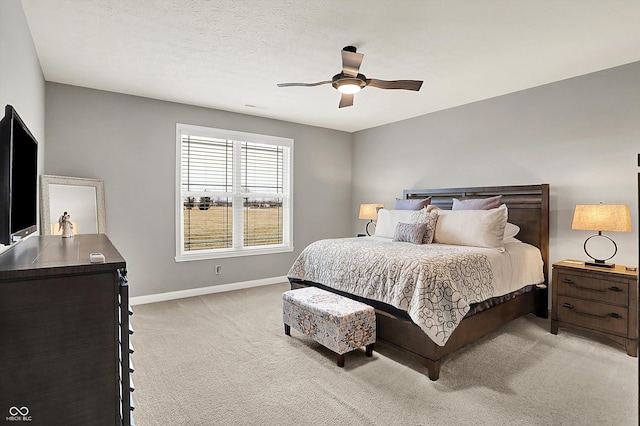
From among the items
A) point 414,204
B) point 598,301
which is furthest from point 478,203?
point 598,301

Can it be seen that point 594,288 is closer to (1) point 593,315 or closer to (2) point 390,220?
(1) point 593,315

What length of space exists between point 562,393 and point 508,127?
3050 millimetres

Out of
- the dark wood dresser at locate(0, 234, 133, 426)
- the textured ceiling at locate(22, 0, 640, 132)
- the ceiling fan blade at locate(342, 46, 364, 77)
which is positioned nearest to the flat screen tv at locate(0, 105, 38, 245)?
the dark wood dresser at locate(0, 234, 133, 426)

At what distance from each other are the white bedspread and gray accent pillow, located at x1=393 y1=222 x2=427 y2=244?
0.12 metres

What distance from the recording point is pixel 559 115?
3.77 m

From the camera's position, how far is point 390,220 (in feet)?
14.2

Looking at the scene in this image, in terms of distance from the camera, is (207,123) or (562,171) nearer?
(562,171)

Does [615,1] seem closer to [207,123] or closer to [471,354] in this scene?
[471,354]

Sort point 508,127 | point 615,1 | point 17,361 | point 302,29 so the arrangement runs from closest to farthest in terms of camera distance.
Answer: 1. point 17,361
2. point 615,1
3. point 302,29
4. point 508,127

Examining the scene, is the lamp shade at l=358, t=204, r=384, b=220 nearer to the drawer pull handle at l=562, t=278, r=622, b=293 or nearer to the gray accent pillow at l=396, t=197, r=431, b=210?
the gray accent pillow at l=396, t=197, r=431, b=210

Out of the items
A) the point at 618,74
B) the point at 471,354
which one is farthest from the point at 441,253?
the point at 618,74

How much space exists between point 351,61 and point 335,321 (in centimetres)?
205

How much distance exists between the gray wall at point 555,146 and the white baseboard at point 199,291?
2.71 m

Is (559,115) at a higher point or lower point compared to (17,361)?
higher
